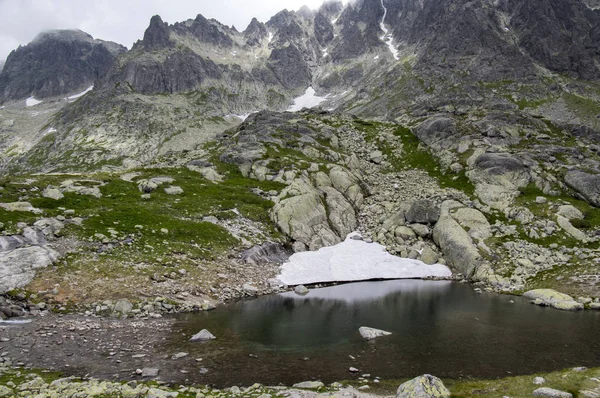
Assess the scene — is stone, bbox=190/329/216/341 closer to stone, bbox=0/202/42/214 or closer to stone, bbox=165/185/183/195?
stone, bbox=0/202/42/214

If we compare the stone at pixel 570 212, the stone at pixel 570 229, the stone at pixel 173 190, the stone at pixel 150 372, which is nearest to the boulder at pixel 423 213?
the stone at pixel 570 229

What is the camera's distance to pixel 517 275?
4584cm

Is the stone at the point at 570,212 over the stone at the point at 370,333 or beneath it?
over

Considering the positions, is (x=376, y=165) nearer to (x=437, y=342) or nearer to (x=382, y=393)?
(x=437, y=342)

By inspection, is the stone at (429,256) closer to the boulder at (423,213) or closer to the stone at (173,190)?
the boulder at (423,213)

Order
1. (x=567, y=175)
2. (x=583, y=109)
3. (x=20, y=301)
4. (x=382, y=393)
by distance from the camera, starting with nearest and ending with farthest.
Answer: (x=382, y=393) → (x=20, y=301) → (x=567, y=175) → (x=583, y=109)

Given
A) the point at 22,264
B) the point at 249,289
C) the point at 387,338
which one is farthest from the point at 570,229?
the point at 22,264

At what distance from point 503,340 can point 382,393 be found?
14.2 metres

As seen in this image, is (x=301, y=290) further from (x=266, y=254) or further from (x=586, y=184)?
(x=586, y=184)

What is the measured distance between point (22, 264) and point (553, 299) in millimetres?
54159

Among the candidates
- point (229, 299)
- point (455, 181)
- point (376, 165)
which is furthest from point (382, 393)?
point (376, 165)

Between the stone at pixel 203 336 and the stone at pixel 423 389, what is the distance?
48.8ft

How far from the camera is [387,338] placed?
27141 mm

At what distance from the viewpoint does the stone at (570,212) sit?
185ft
